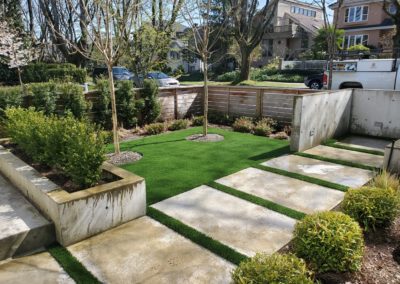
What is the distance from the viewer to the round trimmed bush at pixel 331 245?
2.85m

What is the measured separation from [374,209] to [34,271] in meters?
3.78

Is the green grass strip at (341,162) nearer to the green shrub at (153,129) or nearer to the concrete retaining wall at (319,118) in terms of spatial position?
the concrete retaining wall at (319,118)

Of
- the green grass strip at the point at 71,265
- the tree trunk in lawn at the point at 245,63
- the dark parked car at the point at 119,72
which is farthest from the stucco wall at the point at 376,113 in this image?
the dark parked car at the point at 119,72

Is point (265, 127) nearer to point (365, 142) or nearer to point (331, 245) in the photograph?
point (365, 142)

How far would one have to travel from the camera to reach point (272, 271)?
2391 mm

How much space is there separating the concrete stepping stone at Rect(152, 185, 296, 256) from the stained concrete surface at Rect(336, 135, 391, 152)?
179 inches

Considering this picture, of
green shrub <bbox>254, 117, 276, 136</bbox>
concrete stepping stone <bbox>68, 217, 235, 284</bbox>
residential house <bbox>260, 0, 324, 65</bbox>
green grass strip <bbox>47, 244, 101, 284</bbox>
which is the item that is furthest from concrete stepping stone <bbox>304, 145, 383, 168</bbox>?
residential house <bbox>260, 0, 324, 65</bbox>

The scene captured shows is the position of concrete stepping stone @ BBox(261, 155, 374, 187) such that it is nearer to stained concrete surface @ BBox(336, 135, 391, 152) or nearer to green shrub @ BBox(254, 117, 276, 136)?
stained concrete surface @ BBox(336, 135, 391, 152)

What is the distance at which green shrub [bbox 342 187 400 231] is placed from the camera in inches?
141

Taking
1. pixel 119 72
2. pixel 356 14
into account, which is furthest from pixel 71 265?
pixel 356 14

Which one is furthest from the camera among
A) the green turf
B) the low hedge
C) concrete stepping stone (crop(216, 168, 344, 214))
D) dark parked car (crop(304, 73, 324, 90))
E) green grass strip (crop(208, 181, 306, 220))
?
dark parked car (crop(304, 73, 324, 90))

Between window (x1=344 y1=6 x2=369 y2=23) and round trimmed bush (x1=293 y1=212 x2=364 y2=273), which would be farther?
window (x1=344 y1=6 x2=369 y2=23)

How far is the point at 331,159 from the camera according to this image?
666 cm

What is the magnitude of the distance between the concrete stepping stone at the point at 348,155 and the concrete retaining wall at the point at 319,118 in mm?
263
